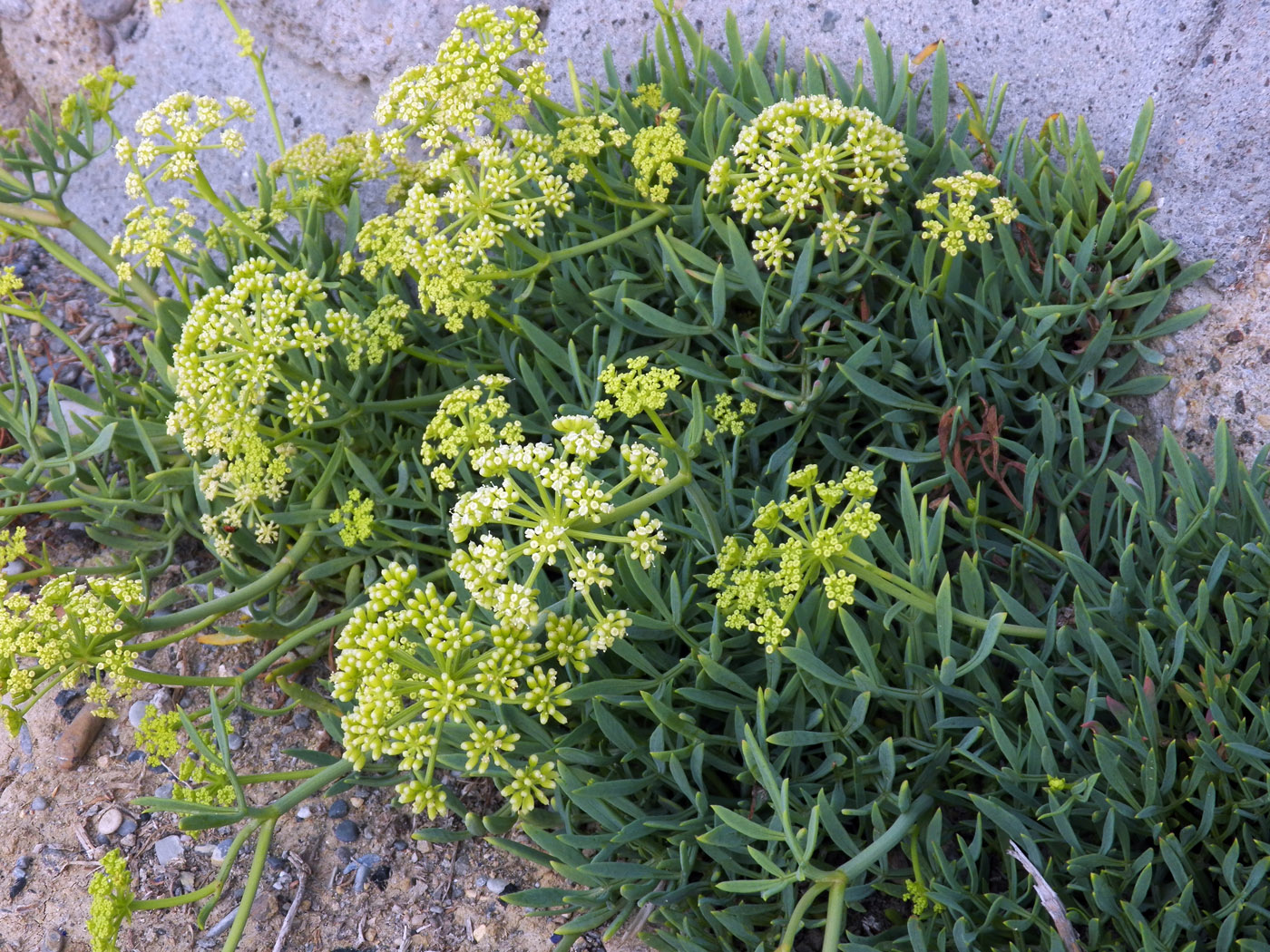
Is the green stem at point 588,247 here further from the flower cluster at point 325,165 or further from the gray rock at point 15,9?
the gray rock at point 15,9

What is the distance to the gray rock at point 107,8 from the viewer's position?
480 cm

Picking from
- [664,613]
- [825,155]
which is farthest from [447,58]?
[664,613]

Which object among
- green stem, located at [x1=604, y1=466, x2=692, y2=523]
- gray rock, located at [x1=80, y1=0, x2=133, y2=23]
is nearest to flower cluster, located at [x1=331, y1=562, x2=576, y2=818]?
green stem, located at [x1=604, y1=466, x2=692, y2=523]

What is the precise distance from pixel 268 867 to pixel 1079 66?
3.51 meters

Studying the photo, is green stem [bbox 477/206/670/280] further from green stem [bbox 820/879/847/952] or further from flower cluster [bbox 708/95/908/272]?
green stem [bbox 820/879/847/952]

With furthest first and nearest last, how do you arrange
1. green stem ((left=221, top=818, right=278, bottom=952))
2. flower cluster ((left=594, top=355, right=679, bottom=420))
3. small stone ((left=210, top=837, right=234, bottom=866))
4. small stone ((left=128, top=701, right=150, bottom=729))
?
small stone ((left=128, top=701, right=150, bottom=729)), small stone ((left=210, top=837, right=234, bottom=866)), green stem ((left=221, top=818, right=278, bottom=952)), flower cluster ((left=594, top=355, right=679, bottom=420))

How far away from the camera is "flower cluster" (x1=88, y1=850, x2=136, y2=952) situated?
2.32 m

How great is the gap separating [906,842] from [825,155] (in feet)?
5.83

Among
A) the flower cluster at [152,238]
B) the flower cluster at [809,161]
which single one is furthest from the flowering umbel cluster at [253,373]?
the flower cluster at [809,161]

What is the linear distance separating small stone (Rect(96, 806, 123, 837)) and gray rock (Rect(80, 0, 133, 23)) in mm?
3808

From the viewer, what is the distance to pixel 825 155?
266 cm

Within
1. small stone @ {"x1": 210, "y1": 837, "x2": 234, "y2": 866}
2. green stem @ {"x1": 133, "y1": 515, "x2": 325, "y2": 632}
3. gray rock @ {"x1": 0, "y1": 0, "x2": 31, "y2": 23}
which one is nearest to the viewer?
green stem @ {"x1": 133, "y1": 515, "x2": 325, "y2": 632}

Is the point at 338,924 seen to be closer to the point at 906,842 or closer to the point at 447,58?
the point at 906,842

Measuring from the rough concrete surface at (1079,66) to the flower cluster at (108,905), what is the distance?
307 centimetres
